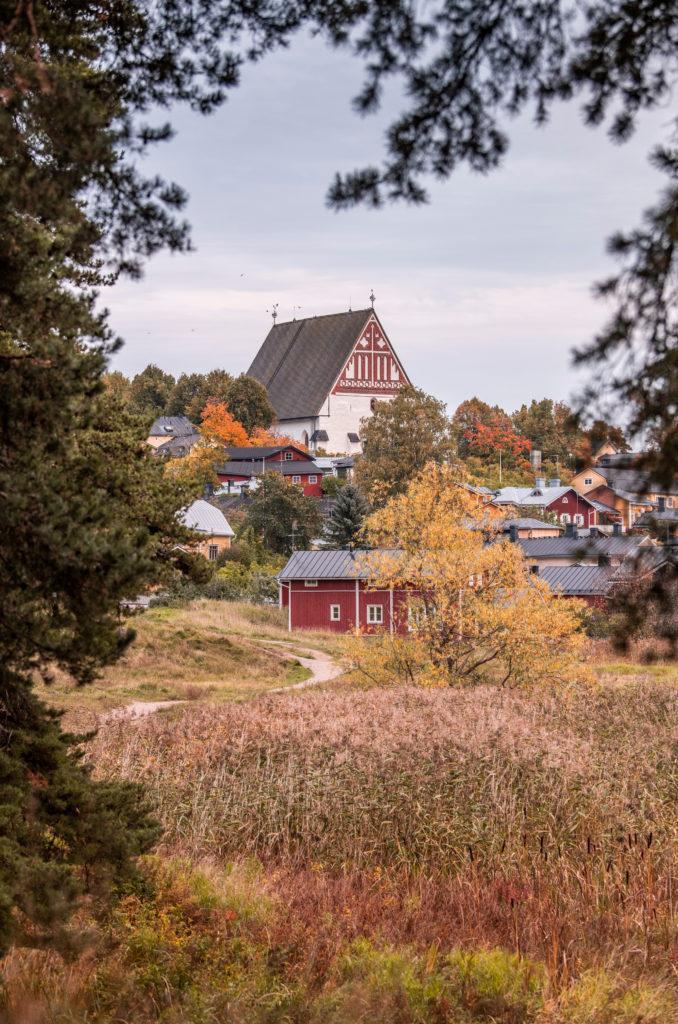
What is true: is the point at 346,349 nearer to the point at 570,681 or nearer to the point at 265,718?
the point at 570,681

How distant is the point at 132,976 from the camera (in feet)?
23.8

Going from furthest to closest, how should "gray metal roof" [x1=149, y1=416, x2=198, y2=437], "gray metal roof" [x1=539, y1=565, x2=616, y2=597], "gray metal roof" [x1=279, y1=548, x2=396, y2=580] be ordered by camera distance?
"gray metal roof" [x1=149, y1=416, x2=198, y2=437], "gray metal roof" [x1=279, y1=548, x2=396, y2=580], "gray metal roof" [x1=539, y1=565, x2=616, y2=597]

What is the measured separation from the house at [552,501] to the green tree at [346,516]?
14155 millimetres

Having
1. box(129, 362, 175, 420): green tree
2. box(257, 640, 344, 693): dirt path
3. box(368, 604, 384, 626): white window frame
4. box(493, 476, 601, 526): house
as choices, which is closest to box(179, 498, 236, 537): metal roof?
box(368, 604, 384, 626): white window frame

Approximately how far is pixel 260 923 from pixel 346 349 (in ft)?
334

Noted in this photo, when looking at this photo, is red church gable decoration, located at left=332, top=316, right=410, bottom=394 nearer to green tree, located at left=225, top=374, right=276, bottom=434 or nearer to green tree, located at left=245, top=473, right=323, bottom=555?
green tree, located at left=225, top=374, right=276, bottom=434

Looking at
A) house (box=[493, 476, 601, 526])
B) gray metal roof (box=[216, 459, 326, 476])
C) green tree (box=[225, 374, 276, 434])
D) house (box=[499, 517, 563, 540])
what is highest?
green tree (box=[225, 374, 276, 434])

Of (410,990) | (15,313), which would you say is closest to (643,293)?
(15,313)

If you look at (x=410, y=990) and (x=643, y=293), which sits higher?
(x=643, y=293)

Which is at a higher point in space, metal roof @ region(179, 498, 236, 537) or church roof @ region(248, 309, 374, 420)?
church roof @ region(248, 309, 374, 420)

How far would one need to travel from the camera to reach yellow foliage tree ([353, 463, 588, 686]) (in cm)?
2284

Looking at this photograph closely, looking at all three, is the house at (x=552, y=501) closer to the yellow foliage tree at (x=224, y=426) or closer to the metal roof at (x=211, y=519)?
the metal roof at (x=211, y=519)

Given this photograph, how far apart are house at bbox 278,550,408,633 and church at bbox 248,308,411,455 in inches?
2225

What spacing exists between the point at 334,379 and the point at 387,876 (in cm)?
9969
